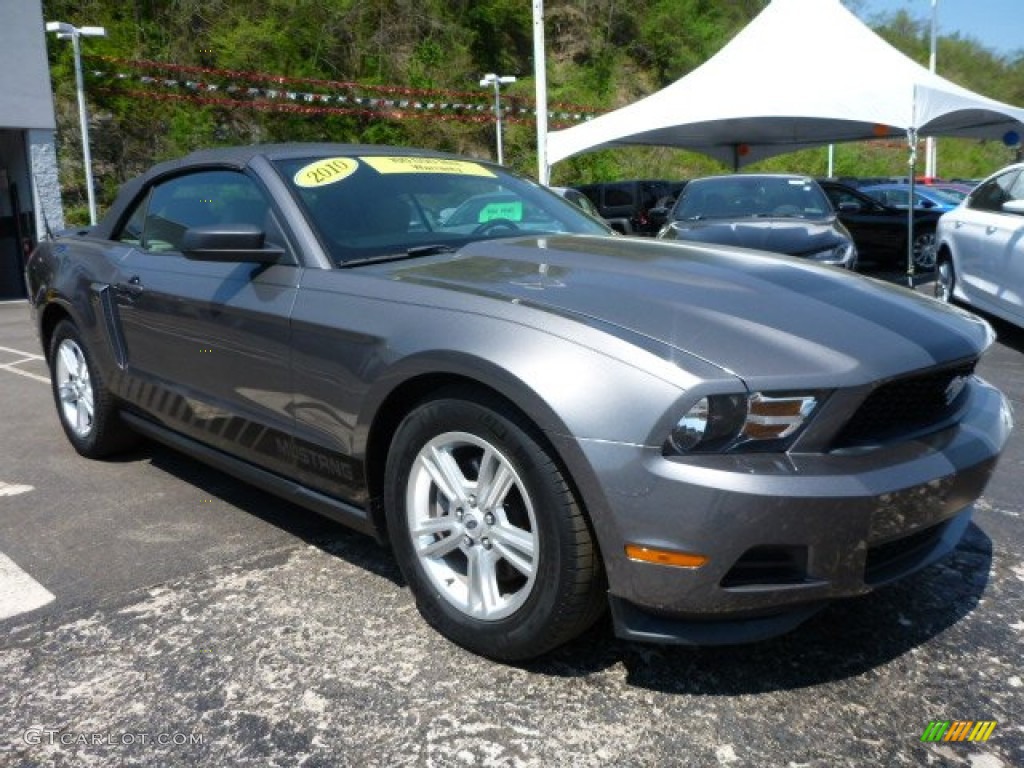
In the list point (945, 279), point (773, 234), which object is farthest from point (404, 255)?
point (945, 279)

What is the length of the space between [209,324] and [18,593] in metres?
1.07

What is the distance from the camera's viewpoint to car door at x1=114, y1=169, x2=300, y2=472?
119 inches

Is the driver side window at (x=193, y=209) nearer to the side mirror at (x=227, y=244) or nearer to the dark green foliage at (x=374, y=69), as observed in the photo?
the side mirror at (x=227, y=244)

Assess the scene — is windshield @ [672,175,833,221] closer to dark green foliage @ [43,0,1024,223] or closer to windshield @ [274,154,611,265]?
windshield @ [274,154,611,265]

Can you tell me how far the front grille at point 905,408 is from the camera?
223 centimetres

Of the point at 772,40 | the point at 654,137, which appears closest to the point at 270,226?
the point at 772,40

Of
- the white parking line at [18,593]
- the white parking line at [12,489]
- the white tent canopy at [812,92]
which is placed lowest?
the white parking line at [12,489]

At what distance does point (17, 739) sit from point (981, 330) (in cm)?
280

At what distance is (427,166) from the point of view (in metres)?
3.60

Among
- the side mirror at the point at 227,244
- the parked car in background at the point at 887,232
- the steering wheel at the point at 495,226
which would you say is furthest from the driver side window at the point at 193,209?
the parked car in background at the point at 887,232

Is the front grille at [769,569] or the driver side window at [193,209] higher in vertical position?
the driver side window at [193,209]

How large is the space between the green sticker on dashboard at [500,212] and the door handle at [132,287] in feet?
4.56

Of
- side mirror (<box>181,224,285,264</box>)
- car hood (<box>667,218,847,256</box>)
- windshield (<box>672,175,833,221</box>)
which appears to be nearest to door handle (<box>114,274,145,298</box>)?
side mirror (<box>181,224,285,264</box>)

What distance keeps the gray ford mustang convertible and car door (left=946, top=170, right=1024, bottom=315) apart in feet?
14.7
